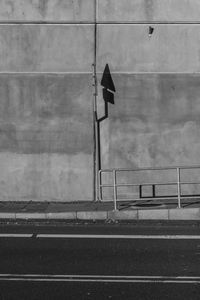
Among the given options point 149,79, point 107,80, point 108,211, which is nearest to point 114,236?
point 108,211

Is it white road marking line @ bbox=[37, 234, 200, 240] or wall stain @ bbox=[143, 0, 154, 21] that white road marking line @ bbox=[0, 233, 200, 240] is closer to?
white road marking line @ bbox=[37, 234, 200, 240]

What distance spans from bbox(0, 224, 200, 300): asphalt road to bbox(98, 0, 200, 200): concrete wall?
12.9 ft

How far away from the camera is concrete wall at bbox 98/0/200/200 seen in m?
15.9

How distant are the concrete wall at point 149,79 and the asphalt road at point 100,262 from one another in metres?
3.92

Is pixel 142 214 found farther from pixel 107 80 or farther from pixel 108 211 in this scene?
pixel 107 80

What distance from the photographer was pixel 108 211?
13.5 m

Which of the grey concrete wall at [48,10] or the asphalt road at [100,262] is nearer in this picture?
the asphalt road at [100,262]

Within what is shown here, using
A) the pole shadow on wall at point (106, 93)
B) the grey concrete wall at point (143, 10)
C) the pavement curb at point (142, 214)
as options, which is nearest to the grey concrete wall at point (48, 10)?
the grey concrete wall at point (143, 10)

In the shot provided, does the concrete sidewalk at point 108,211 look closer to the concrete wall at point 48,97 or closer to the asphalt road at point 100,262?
the asphalt road at point 100,262

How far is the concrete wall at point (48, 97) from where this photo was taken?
1586 centimetres

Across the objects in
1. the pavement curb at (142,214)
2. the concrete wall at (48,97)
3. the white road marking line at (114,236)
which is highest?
the concrete wall at (48,97)

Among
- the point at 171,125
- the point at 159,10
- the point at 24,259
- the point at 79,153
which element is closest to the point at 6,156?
the point at 79,153

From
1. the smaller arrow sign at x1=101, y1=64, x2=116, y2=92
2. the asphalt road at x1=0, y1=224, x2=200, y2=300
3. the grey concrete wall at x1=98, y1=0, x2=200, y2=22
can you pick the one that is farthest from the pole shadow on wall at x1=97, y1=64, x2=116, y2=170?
the asphalt road at x1=0, y1=224, x2=200, y2=300

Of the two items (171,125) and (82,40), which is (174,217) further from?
(82,40)
